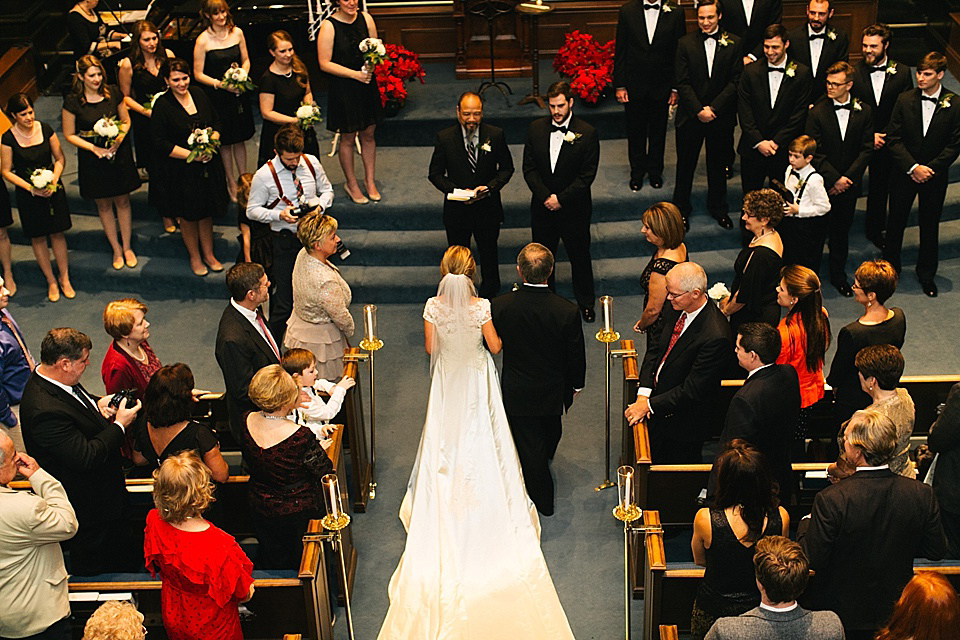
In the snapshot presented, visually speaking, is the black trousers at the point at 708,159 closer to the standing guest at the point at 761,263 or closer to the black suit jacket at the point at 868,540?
the standing guest at the point at 761,263

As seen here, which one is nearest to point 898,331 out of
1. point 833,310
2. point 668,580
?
point 668,580

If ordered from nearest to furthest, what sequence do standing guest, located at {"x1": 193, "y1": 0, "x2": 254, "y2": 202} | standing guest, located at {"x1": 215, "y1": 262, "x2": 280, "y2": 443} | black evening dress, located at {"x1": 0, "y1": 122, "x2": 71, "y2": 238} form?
standing guest, located at {"x1": 215, "y1": 262, "x2": 280, "y2": 443} → black evening dress, located at {"x1": 0, "y1": 122, "x2": 71, "y2": 238} → standing guest, located at {"x1": 193, "y1": 0, "x2": 254, "y2": 202}

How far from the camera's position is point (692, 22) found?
1141 centimetres

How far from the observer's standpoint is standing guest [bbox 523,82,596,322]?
8094mm

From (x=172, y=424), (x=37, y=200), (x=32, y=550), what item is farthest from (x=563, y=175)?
(x=32, y=550)

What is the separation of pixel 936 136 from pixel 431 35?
5542mm

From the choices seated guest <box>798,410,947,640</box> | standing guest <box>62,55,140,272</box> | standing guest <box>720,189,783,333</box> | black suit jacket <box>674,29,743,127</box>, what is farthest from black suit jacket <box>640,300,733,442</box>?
standing guest <box>62,55,140,272</box>

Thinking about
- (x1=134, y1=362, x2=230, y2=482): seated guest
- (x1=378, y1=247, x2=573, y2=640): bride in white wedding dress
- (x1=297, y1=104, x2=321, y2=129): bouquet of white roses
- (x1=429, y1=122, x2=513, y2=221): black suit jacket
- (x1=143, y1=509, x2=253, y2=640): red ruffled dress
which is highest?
(x1=297, y1=104, x2=321, y2=129): bouquet of white roses

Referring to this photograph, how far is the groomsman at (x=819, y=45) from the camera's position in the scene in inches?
351

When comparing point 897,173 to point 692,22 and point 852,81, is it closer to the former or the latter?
point 852,81

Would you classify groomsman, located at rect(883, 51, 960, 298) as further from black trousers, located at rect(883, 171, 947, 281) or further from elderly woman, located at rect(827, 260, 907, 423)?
elderly woman, located at rect(827, 260, 907, 423)

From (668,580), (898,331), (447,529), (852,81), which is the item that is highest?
(852,81)

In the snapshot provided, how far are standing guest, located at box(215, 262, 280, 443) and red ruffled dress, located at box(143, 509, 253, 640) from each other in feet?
4.36

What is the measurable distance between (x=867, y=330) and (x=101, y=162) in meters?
6.15
